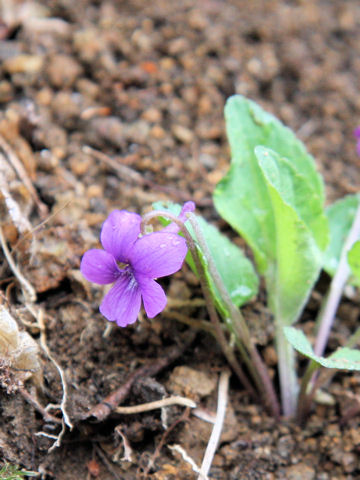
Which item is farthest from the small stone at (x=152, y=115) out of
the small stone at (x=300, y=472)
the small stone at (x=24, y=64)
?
the small stone at (x=300, y=472)

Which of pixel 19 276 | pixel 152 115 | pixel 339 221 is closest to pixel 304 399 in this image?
pixel 339 221

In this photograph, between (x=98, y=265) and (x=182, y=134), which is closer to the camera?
(x=98, y=265)

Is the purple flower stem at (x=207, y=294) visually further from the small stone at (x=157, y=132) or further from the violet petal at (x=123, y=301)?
the small stone at (x=157, y=132)

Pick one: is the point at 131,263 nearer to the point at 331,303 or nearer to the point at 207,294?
the point at 207,294

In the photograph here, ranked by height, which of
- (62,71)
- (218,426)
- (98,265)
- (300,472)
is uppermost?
(62,71)

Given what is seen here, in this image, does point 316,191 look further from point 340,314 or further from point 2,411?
point 2,411

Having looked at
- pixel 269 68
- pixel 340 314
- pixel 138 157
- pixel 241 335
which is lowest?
pixel 340 314

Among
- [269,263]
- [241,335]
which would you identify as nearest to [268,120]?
[269,263]

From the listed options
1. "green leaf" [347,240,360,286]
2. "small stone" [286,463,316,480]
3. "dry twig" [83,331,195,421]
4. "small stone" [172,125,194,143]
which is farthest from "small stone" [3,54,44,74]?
"small stone" [286,463,316,480]

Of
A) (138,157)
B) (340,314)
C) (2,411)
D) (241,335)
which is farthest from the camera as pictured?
(138,157)
